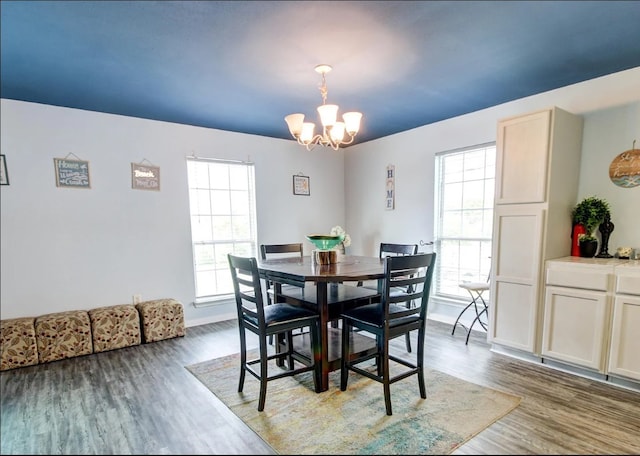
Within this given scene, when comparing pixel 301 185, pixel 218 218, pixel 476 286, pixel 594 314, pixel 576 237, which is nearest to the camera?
pixel 594 314

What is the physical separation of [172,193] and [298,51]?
7.24ft

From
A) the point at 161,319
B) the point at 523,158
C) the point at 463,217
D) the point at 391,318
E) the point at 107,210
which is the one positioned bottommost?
the point at 161,319

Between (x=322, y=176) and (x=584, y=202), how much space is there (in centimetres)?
300

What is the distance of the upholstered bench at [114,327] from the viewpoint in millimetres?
2883

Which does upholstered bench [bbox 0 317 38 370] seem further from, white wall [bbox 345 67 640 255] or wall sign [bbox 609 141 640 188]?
wall sign [bbox 609 141 640 188]

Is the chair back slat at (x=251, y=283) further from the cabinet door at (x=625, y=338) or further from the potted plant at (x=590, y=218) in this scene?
the potted plant at (x=590, y=218)

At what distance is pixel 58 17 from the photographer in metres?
1.62

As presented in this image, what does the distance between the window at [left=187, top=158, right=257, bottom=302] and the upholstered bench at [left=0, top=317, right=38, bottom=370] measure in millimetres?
1451

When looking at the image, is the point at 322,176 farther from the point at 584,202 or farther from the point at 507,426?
the point at 507,426

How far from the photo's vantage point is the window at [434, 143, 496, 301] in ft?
11.0

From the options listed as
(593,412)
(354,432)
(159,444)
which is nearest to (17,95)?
(159,444)

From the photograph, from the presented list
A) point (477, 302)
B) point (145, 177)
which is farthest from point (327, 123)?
point (477, 302)

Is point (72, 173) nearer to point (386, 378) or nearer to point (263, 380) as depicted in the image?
point (263, 380)

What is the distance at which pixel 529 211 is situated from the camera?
2.58 meters
